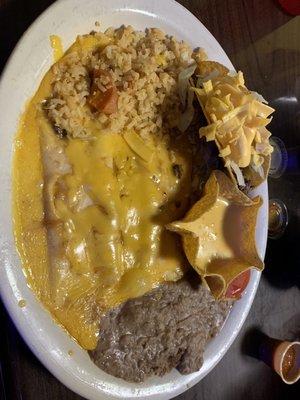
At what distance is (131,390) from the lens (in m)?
1.77

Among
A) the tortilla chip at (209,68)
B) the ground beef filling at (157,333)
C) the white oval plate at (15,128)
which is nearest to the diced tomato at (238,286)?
the ground beef filling at (157,333)

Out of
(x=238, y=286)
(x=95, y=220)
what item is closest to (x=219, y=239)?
(x=238, y=286)

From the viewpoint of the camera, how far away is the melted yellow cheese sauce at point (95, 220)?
156cm

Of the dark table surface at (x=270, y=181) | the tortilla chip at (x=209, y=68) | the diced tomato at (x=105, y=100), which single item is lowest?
the dark table surface at (x=270, y=181)

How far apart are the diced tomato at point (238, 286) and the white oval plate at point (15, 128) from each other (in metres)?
0.29

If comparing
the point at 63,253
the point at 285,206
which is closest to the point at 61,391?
the point at 63,253

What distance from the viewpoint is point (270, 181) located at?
2.44 meters

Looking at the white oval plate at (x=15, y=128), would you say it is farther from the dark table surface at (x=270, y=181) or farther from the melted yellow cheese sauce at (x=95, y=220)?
the dark table surface at (x=270, y=181)

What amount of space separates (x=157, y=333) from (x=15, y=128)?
804 millimetres

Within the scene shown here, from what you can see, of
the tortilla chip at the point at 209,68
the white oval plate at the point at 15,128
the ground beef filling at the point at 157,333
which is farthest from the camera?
the tortilla chip at the point at 209,68

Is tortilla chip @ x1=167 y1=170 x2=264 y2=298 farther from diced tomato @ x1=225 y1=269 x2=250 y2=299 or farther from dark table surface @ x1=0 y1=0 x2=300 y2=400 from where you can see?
dark table surface @ x1=0 y1=0 x2=300 y2=400

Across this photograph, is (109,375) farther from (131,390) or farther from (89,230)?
(89,230)

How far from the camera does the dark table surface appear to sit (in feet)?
7.23

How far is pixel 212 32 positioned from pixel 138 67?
591 mm
